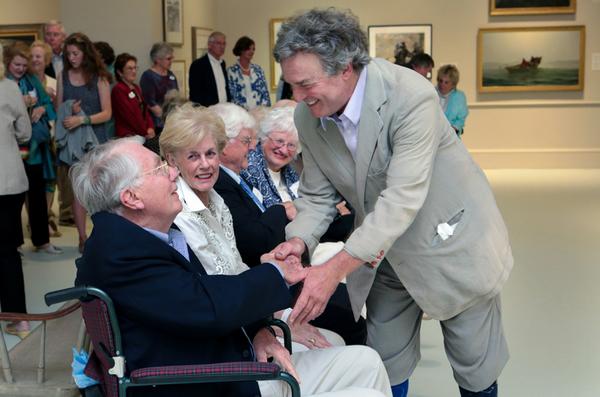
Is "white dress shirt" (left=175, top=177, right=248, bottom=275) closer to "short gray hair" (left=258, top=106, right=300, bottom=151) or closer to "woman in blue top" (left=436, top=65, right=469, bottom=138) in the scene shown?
"short gray hair" (left=258, top=106, right=300, bottom=151)

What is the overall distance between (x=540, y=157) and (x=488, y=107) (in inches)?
46.8

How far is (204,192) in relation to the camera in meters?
3.52

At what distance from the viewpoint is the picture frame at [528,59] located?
15.0 metres

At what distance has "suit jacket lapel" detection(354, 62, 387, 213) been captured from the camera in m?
2.79

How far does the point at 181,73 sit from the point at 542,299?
724cm

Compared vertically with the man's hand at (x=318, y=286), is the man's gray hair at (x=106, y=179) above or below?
above

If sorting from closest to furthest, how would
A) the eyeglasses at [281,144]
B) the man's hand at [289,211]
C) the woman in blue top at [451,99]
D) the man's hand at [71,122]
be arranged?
the man's hand at [289,211]
the eyeglasses at [281,144]
the man's hand at [71,122]
the woman in blue top at [451,99]

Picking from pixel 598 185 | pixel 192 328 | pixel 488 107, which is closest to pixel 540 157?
pixel 488 107

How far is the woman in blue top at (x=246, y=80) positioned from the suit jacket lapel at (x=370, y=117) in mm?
8976

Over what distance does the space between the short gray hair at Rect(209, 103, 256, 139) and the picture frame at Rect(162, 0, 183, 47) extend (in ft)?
23.7

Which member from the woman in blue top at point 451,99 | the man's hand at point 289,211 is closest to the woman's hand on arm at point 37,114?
the man's hand at point 289,211

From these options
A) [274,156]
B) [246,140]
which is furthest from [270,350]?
[274,156]

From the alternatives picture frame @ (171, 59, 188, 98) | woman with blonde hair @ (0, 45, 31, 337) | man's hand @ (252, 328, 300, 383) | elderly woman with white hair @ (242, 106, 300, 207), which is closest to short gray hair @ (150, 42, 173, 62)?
picture frame @ (171, 59, 188, 98)

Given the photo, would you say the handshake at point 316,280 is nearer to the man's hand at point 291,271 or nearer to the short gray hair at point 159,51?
the man's hand at point 291,271
